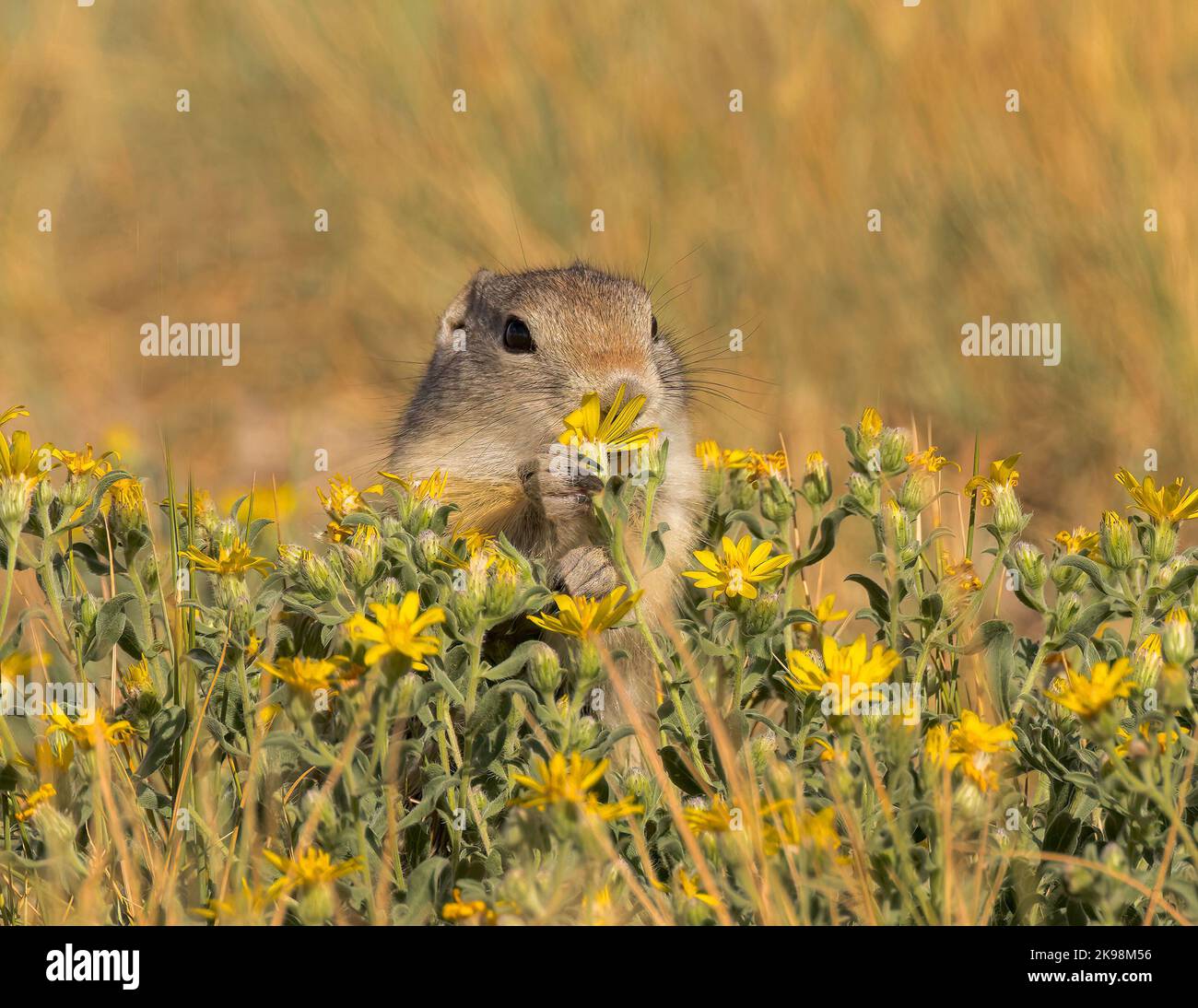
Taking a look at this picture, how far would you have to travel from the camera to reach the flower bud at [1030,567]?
9.98 ft

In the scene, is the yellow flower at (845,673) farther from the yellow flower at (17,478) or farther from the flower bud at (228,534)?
the yellow flower at (17,478)

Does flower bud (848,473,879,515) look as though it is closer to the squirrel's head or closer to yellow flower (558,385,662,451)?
yellow flower (558,385,662,451)

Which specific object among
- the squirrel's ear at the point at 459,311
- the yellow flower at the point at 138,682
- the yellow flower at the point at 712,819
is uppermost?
the squirrel's ear at the point at 459,311

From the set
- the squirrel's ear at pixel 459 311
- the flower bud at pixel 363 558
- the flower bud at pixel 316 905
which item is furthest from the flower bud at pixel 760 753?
the squirrel's ear at pixel 459 311

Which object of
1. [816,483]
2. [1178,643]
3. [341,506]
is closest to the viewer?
[1178,643]

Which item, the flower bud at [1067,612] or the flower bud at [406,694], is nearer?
the flower bud at [406,694]

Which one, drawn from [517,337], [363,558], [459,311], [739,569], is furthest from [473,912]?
[459,311]

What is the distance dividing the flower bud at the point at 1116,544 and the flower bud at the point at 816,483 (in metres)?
0.74

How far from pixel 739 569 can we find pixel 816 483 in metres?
0.74

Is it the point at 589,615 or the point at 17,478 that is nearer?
the point at 589,615

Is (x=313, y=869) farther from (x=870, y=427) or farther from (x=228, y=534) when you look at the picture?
(x=870, y=427)

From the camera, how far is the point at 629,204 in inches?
343

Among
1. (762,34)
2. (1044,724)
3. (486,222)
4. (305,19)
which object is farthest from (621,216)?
(1044,724)

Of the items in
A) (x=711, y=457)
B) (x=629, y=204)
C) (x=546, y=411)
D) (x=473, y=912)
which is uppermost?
(x=629, y=204)
